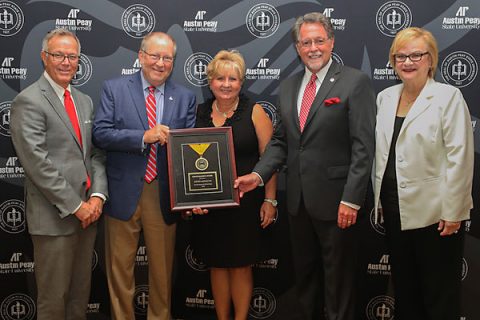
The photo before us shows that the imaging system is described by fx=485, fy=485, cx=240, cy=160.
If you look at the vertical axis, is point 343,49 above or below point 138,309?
above

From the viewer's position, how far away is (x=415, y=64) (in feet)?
8.84

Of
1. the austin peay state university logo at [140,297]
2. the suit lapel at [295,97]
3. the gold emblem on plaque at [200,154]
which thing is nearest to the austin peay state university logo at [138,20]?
the gold emblem on plaque at [200,154]

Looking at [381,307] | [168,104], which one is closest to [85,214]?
[168,104]

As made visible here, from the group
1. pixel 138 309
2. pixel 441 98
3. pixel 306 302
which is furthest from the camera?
pixel 138 309

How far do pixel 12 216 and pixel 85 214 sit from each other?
1.16m

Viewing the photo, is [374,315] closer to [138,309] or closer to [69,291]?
[138,309]

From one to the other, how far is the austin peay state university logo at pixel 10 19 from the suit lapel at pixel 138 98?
3.77ft

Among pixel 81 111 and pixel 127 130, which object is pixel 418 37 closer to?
pixel 127 130

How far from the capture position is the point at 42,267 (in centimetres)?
290

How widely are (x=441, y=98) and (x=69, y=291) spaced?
251 centimetres

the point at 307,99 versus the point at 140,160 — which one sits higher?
the point at 307,99

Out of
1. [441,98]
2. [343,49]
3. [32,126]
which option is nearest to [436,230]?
[441,98]

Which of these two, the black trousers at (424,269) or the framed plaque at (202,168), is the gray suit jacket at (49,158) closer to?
the framed plaque at (202,168)

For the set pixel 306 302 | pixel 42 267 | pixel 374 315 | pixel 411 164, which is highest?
pixel 411 164
